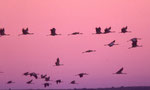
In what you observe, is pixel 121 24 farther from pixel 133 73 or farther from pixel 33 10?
pixel 33 10

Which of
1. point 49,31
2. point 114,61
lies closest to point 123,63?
point 114,61

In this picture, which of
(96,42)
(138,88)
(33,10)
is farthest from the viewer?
(138,88)

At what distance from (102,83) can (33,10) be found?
1.16m

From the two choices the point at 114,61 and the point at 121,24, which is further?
the point at 114,61

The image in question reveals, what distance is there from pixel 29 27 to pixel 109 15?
80cm

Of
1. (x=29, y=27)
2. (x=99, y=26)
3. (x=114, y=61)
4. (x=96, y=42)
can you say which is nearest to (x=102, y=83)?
(x=114, y=61)

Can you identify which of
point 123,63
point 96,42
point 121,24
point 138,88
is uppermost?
point 121,24

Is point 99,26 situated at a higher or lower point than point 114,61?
higher

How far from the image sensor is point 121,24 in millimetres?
2717

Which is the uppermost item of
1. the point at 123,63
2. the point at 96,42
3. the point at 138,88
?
the point at 96,42

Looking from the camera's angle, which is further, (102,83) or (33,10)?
(102,83)

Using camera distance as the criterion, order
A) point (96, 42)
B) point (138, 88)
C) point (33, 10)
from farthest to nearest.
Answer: point (138, 88), point (96, 42), point (33, 10)

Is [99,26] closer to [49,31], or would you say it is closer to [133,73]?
[49,31]

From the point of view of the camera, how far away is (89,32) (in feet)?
9.11
